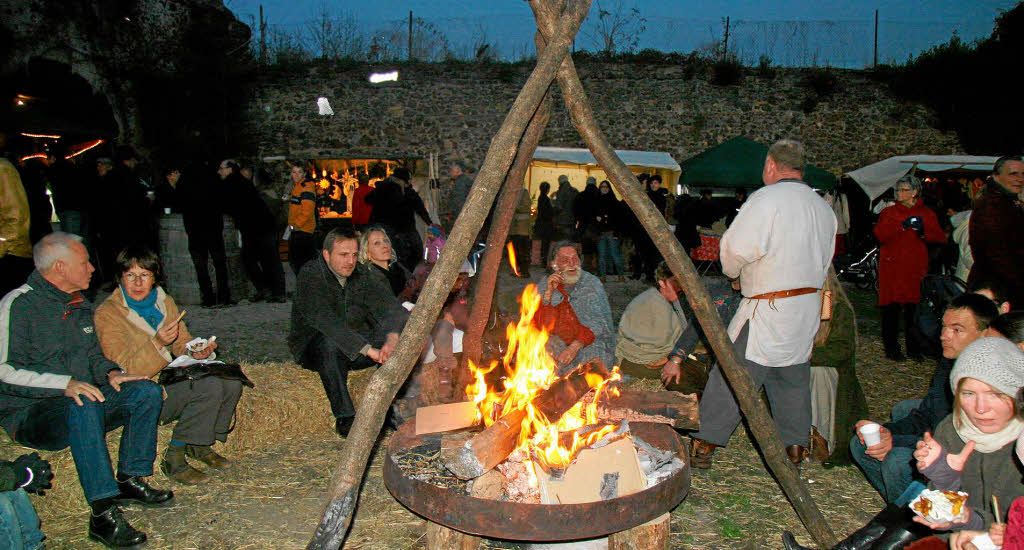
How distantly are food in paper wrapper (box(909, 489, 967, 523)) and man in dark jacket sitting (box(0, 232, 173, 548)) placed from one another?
3.36m

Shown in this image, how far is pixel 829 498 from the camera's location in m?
3.67

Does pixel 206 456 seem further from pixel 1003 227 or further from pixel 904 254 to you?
pixel 904 254

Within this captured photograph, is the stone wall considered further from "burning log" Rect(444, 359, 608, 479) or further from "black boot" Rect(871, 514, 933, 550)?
"black boot" Rect(871, 514, 933, 550)

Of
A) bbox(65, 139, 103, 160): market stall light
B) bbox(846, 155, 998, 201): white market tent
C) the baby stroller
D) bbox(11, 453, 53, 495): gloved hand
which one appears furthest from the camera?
bbox(846, 155, 998, 201): white market tent

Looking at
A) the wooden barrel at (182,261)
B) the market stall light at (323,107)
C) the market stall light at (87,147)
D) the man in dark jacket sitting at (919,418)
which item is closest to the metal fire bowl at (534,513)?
the man in dark jacket sitting at (919,418)

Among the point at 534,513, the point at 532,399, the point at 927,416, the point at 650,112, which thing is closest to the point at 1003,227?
the point at 927,416

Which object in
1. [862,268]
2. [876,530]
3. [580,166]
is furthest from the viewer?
[580,166]

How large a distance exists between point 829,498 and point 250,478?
335 centimetres

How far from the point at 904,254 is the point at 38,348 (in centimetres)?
699

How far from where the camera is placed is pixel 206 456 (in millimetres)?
Answer: 3951

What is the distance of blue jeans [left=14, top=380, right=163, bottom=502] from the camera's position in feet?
10.2

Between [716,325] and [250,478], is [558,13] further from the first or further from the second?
[250,478]

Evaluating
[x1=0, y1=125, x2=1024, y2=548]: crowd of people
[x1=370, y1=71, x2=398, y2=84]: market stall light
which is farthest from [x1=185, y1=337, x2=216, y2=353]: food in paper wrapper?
[x1=370, y1=71, x2=398, y2=84]: market stall light

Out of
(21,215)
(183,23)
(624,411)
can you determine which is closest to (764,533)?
(624,411)
